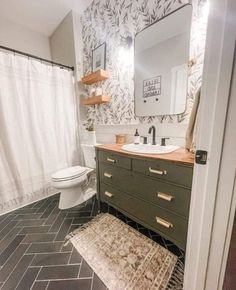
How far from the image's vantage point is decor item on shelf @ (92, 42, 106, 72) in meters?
2.01

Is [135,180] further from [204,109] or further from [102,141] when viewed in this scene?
[102,141]

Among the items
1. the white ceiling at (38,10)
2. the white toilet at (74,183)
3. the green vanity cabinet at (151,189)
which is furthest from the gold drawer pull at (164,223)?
the white ceiling at (38,10)

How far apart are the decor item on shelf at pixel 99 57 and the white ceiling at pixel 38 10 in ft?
2.05

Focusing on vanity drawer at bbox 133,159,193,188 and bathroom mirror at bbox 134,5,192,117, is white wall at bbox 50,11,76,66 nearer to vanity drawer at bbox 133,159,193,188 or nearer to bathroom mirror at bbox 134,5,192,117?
bathroom mirror at bbox 134,5,192,117

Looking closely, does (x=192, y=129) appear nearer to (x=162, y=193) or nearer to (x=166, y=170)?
(x=166, y=170)

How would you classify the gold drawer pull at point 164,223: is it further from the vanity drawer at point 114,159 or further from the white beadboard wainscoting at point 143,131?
the white beadboard wainscoting at point 143,131

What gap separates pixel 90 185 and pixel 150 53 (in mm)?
1946

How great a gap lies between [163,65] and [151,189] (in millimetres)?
1213

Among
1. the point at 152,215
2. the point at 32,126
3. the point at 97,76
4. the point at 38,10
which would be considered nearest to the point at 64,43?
the point at 38,10

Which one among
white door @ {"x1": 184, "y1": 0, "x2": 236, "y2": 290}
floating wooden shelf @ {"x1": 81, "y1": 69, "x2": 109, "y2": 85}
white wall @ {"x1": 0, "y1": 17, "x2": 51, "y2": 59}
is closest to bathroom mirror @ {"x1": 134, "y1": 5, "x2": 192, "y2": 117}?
floating wooden shelf @ {"x1": 81, "y1": 69, "x2": 109, "y2": 85}

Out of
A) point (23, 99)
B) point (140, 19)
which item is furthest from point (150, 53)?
point (23, 99)

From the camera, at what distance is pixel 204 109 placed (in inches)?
23.3

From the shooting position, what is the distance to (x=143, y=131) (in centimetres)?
174

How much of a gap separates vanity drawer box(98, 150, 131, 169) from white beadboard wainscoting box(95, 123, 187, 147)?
0.47 m
